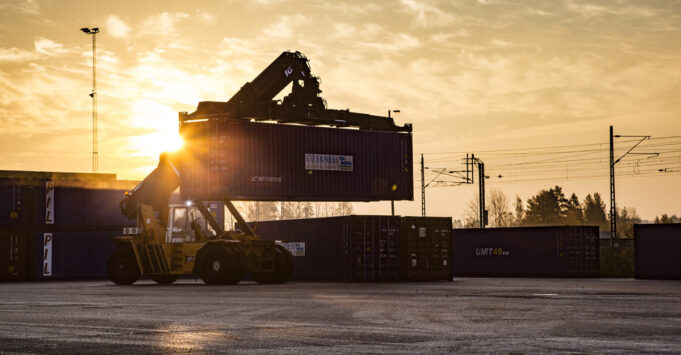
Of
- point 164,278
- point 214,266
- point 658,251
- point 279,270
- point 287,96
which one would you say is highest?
point 287,96

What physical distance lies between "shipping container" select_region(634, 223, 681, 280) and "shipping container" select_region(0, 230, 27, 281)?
89.6 feet

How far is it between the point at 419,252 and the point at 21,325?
76.8 ft

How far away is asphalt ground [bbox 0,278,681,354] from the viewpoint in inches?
373

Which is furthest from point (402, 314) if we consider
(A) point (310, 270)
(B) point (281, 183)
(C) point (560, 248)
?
A: (C) point (560, 248)

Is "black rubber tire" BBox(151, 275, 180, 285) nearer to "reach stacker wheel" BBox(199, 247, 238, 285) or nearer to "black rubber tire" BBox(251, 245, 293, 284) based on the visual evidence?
"reach stacker wheel" BBox(199, 247, 238, 285)

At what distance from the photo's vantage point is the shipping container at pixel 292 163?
30.5 m

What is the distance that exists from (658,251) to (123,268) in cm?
2254

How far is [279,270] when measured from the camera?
29.6 metres

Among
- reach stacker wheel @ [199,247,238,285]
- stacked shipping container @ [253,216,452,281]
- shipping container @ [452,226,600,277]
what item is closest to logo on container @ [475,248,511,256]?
shipping container @ [452,226,600,277]

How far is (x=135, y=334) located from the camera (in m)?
10.9

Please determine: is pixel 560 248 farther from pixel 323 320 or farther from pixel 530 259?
pixel 323 320

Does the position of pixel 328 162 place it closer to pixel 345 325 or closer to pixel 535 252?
pixel 535 252

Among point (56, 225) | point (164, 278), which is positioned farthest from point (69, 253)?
point (164, 278)

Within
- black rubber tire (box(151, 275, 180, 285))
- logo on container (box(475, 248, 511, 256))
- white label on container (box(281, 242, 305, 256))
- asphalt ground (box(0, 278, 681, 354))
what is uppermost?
white label on container (box(281, 242, 305, 256))
